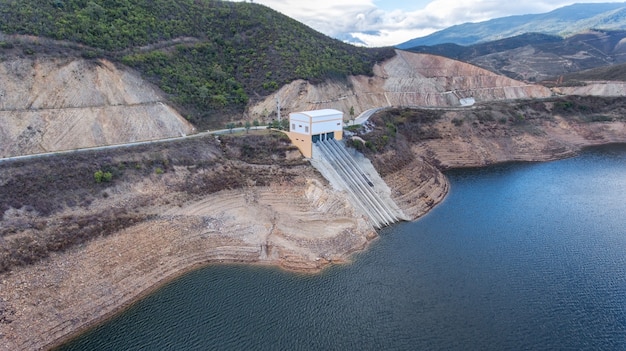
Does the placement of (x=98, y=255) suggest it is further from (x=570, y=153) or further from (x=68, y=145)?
(x=570, y=153)

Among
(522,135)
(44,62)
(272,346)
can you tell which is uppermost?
(44,62)

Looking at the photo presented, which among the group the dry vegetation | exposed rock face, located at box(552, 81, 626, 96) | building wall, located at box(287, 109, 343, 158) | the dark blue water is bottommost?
the dark blue water

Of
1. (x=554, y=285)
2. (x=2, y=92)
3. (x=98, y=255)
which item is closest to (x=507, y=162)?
(x=554, y=285)

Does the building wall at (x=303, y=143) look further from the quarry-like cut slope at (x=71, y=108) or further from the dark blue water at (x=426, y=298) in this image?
the quarry-like cut slope at (x=71, y=108)

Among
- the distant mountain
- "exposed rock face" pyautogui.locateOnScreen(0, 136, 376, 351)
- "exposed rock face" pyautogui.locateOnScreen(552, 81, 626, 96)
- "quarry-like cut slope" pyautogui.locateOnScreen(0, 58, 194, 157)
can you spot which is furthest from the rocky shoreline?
the distant mountain

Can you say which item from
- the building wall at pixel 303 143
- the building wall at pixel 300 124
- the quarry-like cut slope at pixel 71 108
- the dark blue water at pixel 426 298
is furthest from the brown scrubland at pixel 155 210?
the dark blue water at pixel 426 298

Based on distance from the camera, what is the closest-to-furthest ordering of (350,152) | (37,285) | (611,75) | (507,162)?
1. (37,285)
2. (350,152)
3. (507,162)
4. (611,75)

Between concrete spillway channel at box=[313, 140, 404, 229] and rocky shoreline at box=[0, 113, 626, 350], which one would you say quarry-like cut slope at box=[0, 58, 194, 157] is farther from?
concrete spillway channel at box=[313, 140, 404, 229]
